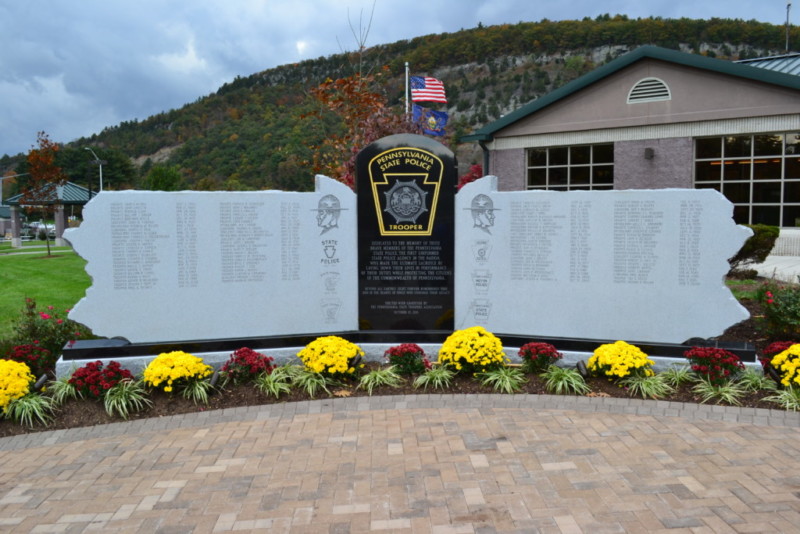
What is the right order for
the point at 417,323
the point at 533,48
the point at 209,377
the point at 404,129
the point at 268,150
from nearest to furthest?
the point at 209,377
the point at 417,323
the point at 404,129
the point at 268,150
the point at 533,48

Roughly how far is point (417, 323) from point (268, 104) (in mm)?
52769

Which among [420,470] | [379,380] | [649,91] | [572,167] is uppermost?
[649,91]

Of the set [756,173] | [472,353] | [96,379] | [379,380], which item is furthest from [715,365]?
[756,173]

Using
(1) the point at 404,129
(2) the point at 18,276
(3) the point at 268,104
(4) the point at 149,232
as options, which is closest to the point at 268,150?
(3) the point at 268,104

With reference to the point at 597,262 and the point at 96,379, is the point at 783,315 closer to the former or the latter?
the point at 597,262

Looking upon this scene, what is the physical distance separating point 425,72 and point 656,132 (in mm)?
62053

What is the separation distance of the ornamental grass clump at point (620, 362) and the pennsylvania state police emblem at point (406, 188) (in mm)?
2625

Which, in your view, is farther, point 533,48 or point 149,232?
point 533,48

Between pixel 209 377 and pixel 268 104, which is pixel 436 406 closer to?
pixel 209 377

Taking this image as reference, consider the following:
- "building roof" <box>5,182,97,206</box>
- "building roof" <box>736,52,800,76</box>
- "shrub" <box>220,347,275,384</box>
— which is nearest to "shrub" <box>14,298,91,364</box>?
"shrub" <box>220,347,275,384</box>

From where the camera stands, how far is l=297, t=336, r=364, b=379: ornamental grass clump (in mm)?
7051

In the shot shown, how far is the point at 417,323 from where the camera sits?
8.23 meters

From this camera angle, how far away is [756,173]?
1825cm

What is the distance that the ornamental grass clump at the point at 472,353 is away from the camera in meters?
7.13
